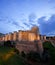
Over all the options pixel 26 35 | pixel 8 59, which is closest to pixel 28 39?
pixel 26 35

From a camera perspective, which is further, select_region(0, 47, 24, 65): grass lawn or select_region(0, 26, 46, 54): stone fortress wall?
select_region(0, 26, 46, 54): stone fortress wall

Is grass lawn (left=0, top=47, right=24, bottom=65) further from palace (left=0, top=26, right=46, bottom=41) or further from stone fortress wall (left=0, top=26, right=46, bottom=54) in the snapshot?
palace (left=0, top=26, right=46, bottom=41)

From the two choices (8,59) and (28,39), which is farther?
(28,39)

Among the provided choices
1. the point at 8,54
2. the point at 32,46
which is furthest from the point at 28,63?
the point at 32,46

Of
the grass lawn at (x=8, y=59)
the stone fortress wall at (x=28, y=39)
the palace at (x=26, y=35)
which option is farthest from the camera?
the palace at (x=26, y=35)

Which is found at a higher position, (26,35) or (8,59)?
(26,35)

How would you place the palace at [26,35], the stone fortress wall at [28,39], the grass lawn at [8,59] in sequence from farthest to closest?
the palace at [26,35] → the stone fortress wall at [28,39] → the grass lawn at [8,59]

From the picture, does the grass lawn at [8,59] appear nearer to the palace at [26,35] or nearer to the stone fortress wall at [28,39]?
the stone fortress wall at [28,39]

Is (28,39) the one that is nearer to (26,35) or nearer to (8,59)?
(26,35)

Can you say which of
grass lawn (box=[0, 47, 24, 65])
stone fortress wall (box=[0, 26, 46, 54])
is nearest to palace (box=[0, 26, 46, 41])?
stone fortress wall (box=[0, 26, 46, 54])

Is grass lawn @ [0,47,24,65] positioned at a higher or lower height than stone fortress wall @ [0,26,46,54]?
lower

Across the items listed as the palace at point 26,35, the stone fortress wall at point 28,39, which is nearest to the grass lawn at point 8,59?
the stone fortress wall at point 28,39

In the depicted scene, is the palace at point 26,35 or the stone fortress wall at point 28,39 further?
the palace at point 26,35

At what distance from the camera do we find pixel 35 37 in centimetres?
8400
